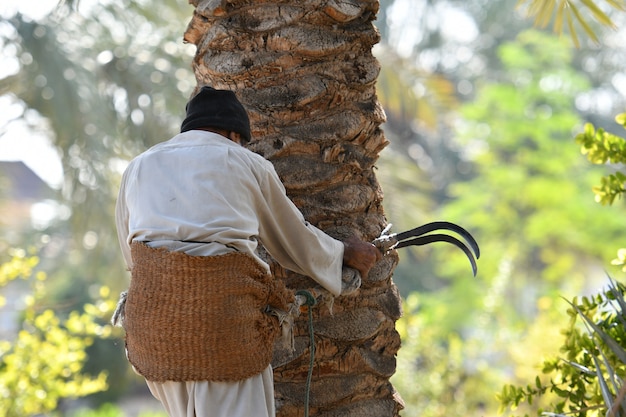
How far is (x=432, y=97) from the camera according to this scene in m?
14.2

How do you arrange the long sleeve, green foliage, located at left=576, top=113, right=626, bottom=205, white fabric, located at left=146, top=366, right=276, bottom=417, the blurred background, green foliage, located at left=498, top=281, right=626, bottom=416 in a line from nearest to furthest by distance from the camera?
1. white fabric, located at left=146, top=366, right=276, bottom=417
2. the long sleeve
3. green foliage, located at left=498, top=281, right=626, bottom=416
4. green foliage, located at left=576, top=113, right=626, bottom=205
5. the blurred background

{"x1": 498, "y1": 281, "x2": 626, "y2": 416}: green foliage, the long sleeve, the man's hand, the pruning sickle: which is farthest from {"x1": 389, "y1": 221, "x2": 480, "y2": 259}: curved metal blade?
{"x1": 498, "y1": 281, "x2": 626, "y2": 416}: green foliage

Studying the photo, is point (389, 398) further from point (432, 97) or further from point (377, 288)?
point (432, 97)

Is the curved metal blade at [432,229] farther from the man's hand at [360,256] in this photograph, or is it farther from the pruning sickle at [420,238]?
the man's hand at [360,256]

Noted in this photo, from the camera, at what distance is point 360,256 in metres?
3.20

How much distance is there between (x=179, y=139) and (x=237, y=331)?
700 mm

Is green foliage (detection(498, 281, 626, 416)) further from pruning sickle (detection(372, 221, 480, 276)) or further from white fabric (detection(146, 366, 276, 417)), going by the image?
white fabric (detection(146, 366, 276, 417))

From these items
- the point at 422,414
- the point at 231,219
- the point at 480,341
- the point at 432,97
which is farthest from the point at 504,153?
the point at 231,219

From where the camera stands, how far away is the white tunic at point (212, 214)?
273 centimetres

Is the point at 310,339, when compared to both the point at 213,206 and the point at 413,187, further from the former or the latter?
the point at 413,187

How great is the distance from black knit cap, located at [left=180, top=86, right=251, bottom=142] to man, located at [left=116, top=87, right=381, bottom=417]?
60 millimetres

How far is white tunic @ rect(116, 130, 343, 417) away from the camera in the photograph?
2.73 m

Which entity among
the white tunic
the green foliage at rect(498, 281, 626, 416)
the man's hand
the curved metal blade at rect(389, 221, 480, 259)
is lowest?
the green foliage at rect(498, 281, 626, 416)

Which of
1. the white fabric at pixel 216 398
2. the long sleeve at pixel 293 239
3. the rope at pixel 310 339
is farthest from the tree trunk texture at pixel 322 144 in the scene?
the white fabric at pixel 216 398
